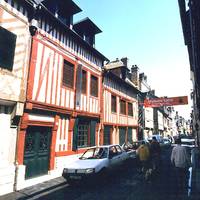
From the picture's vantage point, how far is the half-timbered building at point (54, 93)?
24.8 ft

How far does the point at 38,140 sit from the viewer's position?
8.14m

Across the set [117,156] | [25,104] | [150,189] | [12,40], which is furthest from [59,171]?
[12,40]

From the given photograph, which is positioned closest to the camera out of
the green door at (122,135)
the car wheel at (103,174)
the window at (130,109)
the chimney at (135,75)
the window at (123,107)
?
the car wheel at (103,174)

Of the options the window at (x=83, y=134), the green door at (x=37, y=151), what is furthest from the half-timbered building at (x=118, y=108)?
the green door at (x=37, y=151)

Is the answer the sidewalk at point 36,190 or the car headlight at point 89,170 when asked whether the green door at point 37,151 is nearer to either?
the sidewalk at point 36,190

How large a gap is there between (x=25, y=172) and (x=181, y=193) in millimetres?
5475

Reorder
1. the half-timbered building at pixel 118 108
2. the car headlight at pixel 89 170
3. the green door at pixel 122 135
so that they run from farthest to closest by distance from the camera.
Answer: the green door at pixel 122 135, the half-timbered building at pixel 118 108, the car headlight at pixel 89 170

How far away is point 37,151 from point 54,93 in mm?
2610

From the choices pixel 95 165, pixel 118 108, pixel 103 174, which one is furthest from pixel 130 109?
pixel 95 165

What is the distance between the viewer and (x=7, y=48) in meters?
6.86

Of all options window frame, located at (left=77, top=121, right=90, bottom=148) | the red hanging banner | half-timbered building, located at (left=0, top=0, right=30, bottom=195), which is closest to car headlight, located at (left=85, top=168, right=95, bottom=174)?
half-timbered building, located at (left=0, top=0, right=30, bottom=195)

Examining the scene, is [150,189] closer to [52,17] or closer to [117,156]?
[117,156]

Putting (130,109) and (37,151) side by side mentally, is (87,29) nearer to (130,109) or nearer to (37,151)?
(37,151)

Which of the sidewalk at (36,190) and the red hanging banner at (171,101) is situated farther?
the red hanging banner at (171,101)
